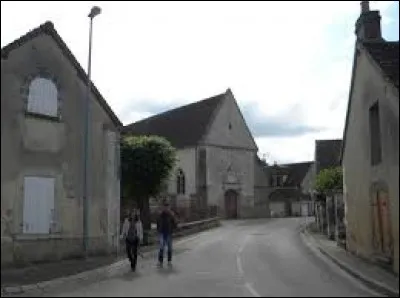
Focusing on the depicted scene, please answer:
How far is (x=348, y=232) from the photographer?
2370cm

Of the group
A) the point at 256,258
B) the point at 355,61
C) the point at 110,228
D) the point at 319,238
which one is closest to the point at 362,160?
the point at 355,61

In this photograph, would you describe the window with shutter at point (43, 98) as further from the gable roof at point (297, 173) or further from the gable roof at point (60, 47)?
the gable roof at point (297, 173)

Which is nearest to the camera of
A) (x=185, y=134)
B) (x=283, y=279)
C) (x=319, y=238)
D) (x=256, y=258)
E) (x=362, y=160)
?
(x=283, y=279)

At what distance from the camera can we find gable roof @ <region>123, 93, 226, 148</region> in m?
58.0

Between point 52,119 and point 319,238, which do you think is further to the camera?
point 319,238

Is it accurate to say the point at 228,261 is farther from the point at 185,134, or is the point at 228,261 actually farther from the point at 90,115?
the point at 185,134

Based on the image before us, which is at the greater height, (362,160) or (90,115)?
(90,115)

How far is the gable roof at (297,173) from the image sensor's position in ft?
262

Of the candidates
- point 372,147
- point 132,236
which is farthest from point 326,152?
point 132,236

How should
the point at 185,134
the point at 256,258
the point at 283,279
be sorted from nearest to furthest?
the point at 283,279 → the point at 256,258 → the point at 185,134

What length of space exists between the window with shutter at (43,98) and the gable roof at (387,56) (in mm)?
10483

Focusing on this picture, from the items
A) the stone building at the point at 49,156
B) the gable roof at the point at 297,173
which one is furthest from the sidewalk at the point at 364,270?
the gable roof at the point at 297,173

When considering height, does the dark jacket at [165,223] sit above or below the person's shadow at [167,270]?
above

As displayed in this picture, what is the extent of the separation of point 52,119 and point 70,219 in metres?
3.49
